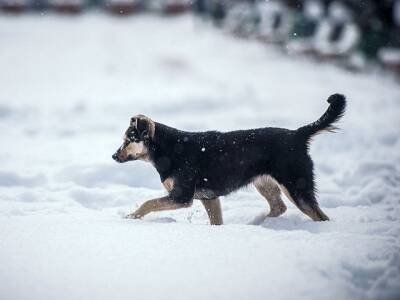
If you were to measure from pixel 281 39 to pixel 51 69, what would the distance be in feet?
32.5

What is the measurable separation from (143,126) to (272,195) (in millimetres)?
1560

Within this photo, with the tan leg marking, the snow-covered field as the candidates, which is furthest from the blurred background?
the tan leg marking

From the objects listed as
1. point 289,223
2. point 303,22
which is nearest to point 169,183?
point 289,223

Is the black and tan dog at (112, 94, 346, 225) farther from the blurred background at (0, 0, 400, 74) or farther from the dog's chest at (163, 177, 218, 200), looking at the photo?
the blurred background at (0, 0, 400, 74)

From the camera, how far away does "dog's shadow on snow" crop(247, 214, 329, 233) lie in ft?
14.1

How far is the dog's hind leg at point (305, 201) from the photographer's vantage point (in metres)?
4.53

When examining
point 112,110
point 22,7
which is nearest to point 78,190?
point 112,110

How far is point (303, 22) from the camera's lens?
1934 centimetres

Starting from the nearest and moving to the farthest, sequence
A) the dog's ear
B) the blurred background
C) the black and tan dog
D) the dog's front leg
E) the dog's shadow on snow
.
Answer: the dog's shadow on snow
the dog's front leg
the black and tan dog
the dog's ear
the blurred background

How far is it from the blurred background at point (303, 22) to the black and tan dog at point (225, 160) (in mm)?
12918

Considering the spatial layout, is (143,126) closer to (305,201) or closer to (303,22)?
(305,201)

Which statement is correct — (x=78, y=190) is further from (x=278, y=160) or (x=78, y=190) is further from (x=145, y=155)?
(x=278, y=160)

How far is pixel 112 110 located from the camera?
11.3 m

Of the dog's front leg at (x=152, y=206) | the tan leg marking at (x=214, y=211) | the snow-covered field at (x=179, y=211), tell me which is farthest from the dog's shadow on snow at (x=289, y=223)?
the dog's front leg at (x=152, y=206)
